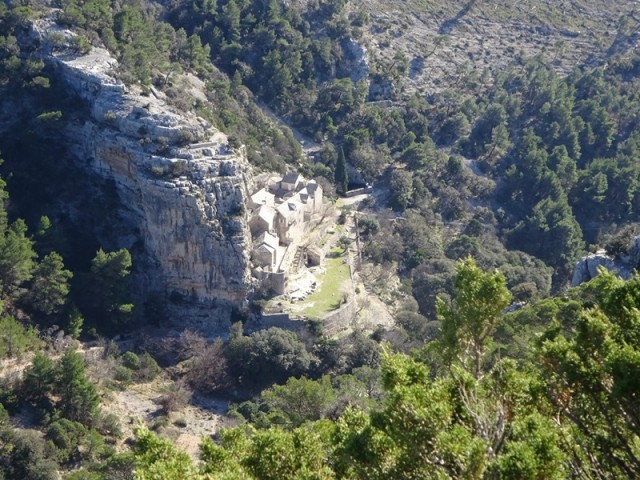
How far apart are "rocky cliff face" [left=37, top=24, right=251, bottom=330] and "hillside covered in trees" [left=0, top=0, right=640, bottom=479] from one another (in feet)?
3.83

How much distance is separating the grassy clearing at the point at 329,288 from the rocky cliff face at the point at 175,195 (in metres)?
4.23

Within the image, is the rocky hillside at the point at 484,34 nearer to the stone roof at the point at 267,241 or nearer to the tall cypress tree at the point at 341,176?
the tall cypress tree at the point at 341,176

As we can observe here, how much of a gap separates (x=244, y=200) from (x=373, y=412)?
31.1m

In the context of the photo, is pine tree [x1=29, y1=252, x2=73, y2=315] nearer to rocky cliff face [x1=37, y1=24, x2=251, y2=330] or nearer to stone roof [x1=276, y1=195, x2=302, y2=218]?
rocky cliff face [x1=37, y1=24, x2=251, y2=330]

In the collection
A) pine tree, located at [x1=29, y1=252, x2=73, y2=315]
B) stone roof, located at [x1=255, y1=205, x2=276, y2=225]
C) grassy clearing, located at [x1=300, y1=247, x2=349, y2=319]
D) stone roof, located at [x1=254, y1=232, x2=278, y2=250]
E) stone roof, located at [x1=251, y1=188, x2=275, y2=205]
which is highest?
stone roof, located at [x1=255, y1=205, x2=276, y2=225]

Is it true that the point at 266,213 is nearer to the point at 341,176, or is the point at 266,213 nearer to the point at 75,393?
the point at 341,176

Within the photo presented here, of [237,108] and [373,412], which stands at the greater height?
[373,412]

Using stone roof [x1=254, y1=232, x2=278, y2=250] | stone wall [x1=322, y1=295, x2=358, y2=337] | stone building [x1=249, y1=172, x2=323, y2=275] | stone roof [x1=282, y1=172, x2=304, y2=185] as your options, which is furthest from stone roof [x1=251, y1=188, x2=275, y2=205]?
stone wall [x1=322, y1=295, x2=358, y2=337]

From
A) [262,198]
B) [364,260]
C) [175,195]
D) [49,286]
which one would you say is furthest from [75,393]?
[364,260]

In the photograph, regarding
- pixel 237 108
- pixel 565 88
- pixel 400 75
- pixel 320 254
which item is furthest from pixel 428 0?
pixel 320 254

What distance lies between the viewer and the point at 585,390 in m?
12.1

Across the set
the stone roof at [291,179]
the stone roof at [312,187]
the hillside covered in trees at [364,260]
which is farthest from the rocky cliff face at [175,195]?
the stone roof at [312,187]

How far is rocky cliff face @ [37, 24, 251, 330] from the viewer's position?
42.1 m

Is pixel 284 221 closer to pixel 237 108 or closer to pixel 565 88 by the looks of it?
pixel 237 108
